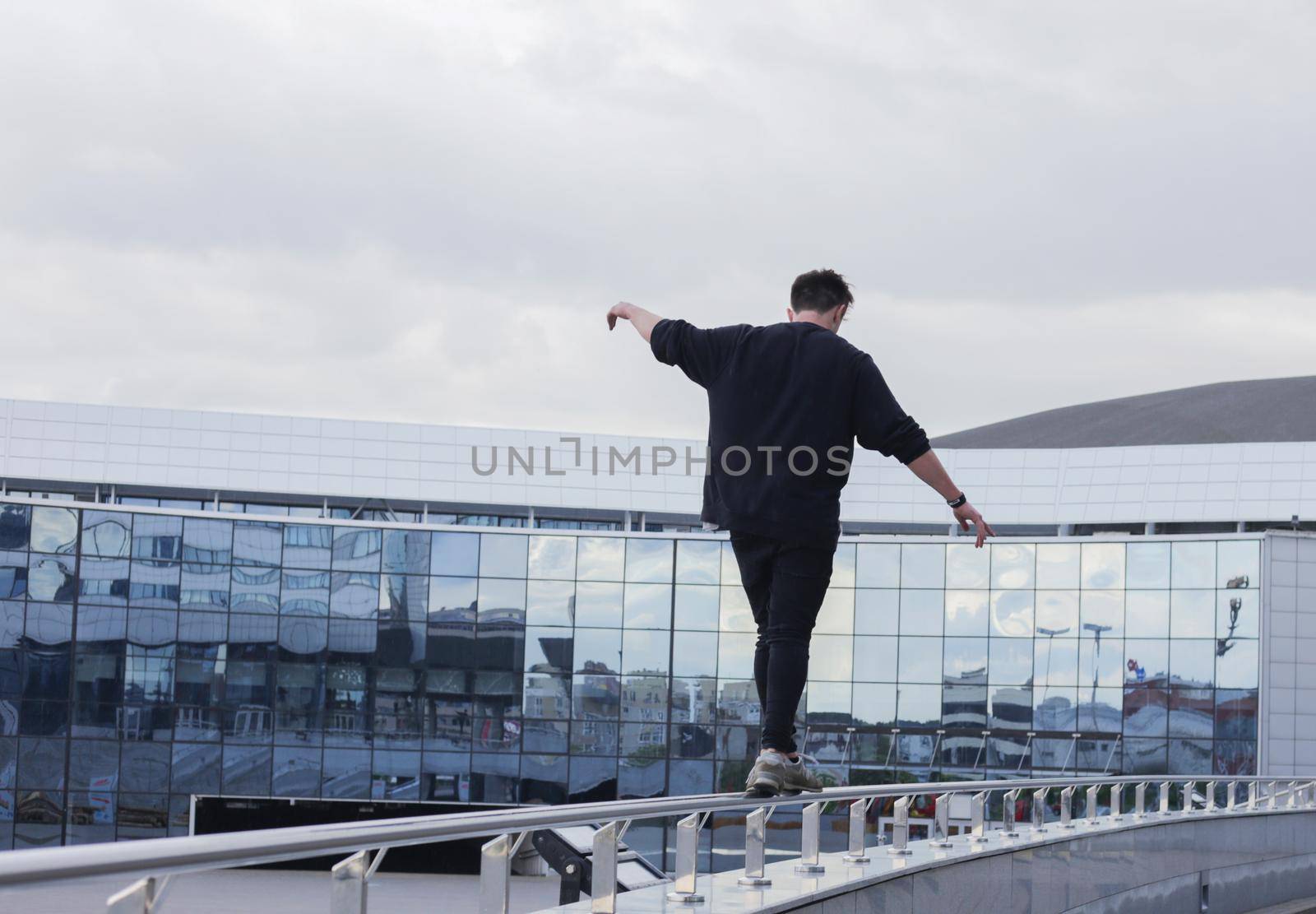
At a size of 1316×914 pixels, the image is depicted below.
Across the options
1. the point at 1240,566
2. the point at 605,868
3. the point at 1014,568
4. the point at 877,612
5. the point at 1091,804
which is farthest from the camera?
the point at 1014,568

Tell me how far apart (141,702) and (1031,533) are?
82.1ft

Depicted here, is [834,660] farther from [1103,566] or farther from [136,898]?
[136,898]

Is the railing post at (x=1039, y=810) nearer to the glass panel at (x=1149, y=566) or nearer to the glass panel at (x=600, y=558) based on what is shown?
the glass panel at (x=1149, y=566)

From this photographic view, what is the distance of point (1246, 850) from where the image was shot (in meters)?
14.2

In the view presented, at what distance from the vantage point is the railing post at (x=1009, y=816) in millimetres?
9023

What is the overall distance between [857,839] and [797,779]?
1473 millimetres

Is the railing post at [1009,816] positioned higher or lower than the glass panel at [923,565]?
lower

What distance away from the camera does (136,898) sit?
2324mm

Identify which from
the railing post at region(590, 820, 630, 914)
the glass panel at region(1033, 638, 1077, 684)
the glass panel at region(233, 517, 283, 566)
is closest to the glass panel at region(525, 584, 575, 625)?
the glass panel at region(233, 517, 283, 566)

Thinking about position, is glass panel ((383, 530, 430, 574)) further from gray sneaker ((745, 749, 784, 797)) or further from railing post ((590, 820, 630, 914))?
railing post ((590, 820, 630, 914))

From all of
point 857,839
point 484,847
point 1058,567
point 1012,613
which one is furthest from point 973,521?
point 1058,567

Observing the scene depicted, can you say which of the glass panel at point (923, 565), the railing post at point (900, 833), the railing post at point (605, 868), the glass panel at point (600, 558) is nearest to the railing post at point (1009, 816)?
the railing post at point (900, 833)

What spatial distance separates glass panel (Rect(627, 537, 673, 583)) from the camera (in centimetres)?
4034

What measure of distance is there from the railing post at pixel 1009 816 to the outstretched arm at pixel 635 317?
4.45 meters
